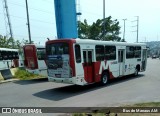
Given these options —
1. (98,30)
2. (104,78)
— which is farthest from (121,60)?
(98,30)

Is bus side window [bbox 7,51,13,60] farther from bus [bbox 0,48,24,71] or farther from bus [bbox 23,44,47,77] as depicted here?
bus [bbox 23,44,47,77]

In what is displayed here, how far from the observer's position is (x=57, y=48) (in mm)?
12875

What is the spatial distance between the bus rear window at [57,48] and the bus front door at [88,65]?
1.30m

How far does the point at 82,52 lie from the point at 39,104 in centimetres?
410

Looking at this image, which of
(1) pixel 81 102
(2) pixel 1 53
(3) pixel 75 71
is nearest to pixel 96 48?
(3) pixel 75 71

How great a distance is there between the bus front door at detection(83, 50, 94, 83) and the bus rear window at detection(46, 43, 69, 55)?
4.25ft

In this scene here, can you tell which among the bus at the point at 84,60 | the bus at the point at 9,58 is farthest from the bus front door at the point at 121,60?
the bus at the point at 9,58

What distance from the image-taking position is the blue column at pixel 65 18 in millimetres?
19266

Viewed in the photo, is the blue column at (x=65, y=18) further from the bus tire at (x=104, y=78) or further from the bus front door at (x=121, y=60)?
the bus tire at (x=104, y=78)

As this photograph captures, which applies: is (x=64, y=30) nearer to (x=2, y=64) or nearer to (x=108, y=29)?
(x=2, y=64)

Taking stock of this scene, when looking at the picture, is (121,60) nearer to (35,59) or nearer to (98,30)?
(35,59)

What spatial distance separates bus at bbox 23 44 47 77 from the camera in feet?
59.0

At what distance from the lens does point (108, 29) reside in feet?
174

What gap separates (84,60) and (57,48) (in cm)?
169
